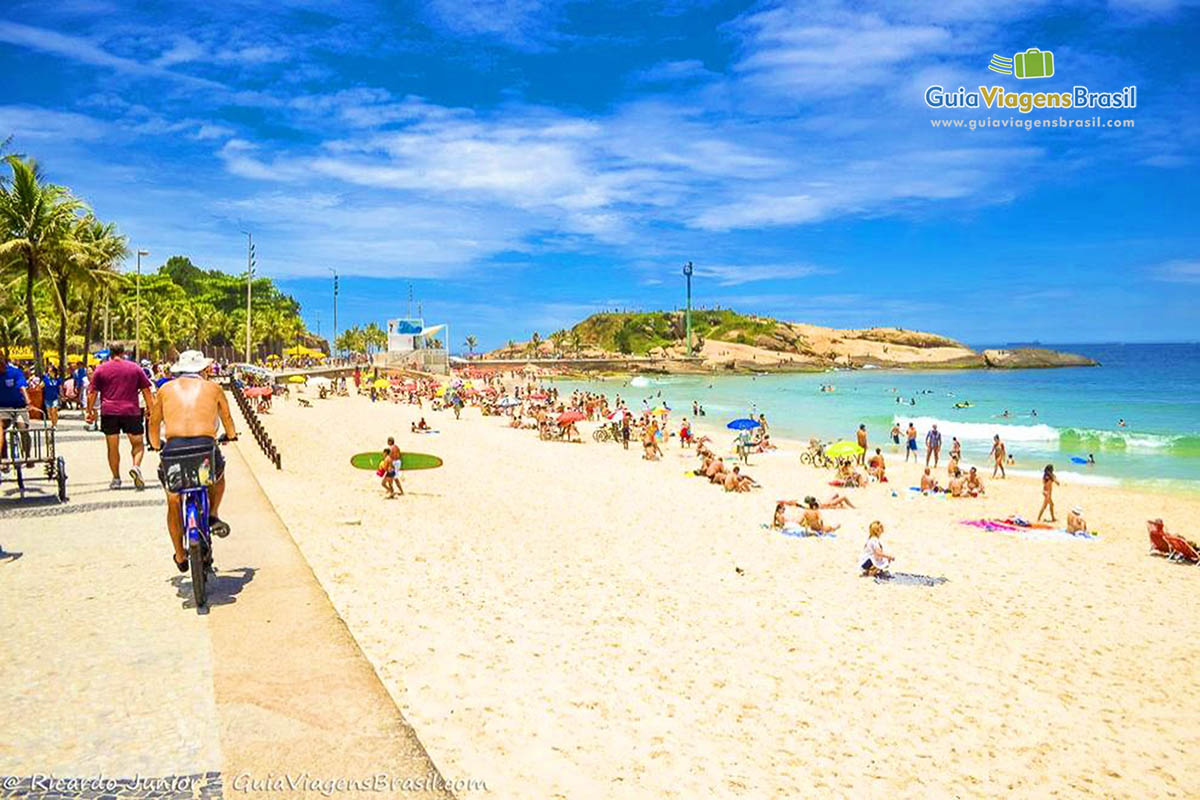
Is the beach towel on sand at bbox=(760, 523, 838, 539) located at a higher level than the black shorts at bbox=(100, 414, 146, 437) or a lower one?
lower

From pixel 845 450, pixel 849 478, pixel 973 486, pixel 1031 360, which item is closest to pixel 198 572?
pixel 849 478

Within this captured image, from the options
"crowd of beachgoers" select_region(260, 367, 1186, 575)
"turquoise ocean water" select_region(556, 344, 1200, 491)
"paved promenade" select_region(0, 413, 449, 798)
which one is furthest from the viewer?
"turquoise ocean water" select_region(556, 344, 1200, 491)

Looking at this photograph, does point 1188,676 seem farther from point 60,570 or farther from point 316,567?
point 60,570

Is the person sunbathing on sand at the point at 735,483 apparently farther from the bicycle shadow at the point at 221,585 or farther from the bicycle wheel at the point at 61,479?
the bicycle wheel at the point at 61,479

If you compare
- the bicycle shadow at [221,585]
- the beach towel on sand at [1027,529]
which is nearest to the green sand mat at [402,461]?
the bicycle shadow at [221,585]

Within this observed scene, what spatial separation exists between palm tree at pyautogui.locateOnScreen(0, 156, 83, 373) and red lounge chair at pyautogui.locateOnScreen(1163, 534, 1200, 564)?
27128mm

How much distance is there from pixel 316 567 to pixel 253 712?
431 centimetres

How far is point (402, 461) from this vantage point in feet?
56.2

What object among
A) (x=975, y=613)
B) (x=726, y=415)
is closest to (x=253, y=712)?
(x=975, y=613)

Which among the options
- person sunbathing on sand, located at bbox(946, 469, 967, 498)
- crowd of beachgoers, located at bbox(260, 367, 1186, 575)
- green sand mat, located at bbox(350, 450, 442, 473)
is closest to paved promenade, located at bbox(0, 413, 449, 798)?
crowd of beachgoers, located at bbox(260, 367, 1186, 575)

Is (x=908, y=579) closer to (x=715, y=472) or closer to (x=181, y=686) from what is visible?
(x=181, y=686)

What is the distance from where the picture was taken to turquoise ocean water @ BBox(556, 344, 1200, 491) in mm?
28906

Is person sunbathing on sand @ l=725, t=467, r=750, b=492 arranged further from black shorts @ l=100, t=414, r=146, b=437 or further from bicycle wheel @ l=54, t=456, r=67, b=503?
bicycle wheel @ l=54, t=456, r=67, b=503

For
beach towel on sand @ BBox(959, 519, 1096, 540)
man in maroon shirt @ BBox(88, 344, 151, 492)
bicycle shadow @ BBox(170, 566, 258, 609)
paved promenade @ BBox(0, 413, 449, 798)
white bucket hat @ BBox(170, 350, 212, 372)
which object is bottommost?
beach towel on sand @ BBox(959, 519, 1096, 540)
